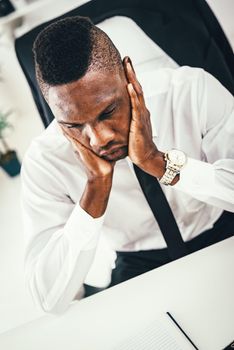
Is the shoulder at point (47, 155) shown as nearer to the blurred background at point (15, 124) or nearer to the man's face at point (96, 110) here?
the blurred background at point (15, 124)

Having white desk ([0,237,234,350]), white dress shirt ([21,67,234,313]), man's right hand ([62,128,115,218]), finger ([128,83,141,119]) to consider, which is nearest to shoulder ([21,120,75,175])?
white dress shirt ([21,67,234,313])

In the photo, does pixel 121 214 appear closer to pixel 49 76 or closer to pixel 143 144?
pixel 143 144

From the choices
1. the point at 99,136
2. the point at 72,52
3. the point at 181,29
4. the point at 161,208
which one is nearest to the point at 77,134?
the point at 99,136

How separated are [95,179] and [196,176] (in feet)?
0.77

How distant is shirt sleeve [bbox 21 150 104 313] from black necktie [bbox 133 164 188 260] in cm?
13

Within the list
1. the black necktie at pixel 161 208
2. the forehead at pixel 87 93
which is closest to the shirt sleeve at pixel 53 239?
the black necktie at pixel 161 208

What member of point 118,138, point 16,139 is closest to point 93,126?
point 118,138

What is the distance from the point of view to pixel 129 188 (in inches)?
33.0

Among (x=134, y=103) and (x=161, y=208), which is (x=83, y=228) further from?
(x=134, y=103)

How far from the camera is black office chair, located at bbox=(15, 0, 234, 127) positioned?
2.52ft

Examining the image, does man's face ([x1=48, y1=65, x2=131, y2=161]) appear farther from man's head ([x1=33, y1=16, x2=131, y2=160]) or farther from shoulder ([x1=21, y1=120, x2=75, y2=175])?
shoulder ([x1=21, y1=120, x2=75, y2=175])

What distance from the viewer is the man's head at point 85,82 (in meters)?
0.59

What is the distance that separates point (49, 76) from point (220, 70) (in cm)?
43

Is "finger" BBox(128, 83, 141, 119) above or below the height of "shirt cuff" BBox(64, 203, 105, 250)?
above
